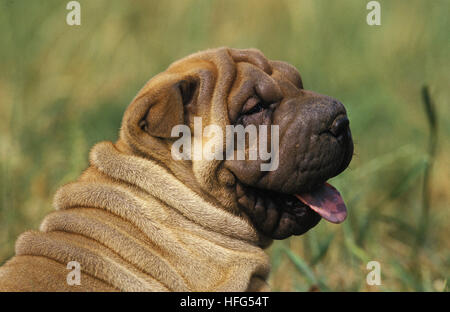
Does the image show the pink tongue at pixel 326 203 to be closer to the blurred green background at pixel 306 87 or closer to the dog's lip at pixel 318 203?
the dog's lip at pixel 318 203

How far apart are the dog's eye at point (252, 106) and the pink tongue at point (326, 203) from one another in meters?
0.52

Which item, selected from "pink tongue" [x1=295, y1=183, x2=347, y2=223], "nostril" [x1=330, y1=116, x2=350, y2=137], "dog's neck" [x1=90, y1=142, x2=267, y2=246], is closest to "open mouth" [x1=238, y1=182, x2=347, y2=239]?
"pink tongue" [x1=295, y1=183, x2=347, y2=223]

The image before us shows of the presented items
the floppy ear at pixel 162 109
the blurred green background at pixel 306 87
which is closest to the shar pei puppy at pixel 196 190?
the floppy ear at pixel 162 109

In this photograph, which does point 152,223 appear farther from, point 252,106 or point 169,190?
point 252,106

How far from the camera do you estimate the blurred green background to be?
556cm

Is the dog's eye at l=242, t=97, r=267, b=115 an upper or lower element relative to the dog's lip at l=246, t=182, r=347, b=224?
upper

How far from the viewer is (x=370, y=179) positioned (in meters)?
6.74

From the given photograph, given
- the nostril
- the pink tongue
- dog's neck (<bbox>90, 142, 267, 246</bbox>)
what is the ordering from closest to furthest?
dog's neck (<bbox>90, 142, 267, 246</bbox>), the nostril, the pink tongue

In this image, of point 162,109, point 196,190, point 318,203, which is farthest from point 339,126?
point 162,109

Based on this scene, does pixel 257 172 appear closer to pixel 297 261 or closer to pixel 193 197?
pixel 193 197

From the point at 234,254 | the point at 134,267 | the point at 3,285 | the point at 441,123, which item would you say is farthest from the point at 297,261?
the point at 441,123

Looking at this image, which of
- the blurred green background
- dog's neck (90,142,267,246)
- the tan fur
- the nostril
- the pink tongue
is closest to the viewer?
the tan fur

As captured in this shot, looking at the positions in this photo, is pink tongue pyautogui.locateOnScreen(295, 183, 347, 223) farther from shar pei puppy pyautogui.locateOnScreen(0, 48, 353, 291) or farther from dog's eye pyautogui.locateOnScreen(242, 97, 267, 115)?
dog's eye pyautogui.locateOnScreen(242, 97, 267, 115)

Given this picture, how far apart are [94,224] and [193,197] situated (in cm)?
53
